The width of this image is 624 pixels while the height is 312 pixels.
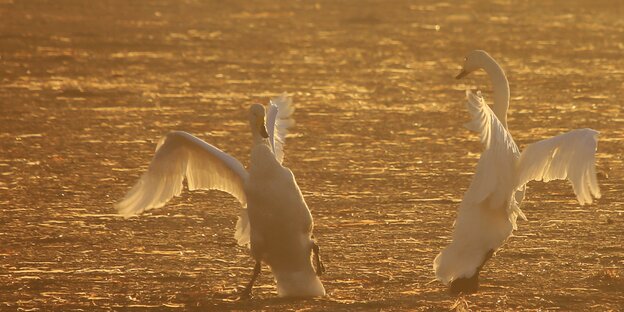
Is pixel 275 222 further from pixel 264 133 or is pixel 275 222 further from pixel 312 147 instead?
pixel 312 147

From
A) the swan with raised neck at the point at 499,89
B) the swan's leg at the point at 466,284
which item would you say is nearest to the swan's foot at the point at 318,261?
the swan's leg at the point at 466,284

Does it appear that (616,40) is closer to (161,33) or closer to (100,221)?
(161,33)

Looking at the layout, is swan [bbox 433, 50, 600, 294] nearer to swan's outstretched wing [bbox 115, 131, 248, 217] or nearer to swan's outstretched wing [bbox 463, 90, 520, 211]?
swan's outstretched wing [bbox 463, 90, 520, 211]

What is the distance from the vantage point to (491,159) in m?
9.55

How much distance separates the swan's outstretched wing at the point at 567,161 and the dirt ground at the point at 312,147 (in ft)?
2.44

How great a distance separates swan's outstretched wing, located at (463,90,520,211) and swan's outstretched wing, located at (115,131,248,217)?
1757 mm

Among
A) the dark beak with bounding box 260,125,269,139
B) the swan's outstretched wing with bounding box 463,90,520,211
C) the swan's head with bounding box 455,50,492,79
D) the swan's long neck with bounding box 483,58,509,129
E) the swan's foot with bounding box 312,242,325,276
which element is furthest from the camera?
the swan's head with bounding box 455,50,492,79

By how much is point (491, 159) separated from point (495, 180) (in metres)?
0.13

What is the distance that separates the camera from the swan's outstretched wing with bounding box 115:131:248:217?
10.5m

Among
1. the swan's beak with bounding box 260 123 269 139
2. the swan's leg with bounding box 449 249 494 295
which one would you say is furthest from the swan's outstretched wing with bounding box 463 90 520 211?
the swan's beak with bounding box 260 123 269 139

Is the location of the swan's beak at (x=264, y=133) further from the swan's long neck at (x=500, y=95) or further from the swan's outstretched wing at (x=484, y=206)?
the swan's long neck at (x=500, y=95)

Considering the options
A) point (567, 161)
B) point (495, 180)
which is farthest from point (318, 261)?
point (567, 161)

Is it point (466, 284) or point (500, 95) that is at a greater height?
point (500, 95)

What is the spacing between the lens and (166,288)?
32.8 feet
